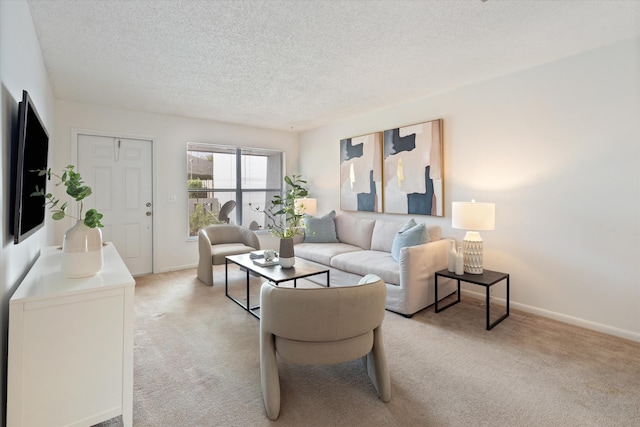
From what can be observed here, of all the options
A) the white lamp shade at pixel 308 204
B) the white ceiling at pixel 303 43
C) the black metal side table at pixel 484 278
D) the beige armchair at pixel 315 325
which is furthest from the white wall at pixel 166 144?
the black metal side table at pixel 484 278

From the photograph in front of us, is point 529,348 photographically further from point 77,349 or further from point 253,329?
point 77,349

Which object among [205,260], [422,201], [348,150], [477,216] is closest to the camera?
[477,216]

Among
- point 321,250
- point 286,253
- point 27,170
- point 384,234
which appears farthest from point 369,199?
point 27,170

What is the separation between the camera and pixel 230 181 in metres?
5.48

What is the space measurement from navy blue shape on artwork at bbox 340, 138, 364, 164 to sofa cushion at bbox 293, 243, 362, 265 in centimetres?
142

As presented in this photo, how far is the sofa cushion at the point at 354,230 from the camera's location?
4.34m

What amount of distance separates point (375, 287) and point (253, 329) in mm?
1550

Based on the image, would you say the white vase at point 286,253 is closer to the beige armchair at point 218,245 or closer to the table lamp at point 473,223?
the beige armchair at point 218,245

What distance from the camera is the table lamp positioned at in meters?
2.94

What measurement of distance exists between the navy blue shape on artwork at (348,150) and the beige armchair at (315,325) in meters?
3.34

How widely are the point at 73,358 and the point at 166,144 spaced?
12.8 ft

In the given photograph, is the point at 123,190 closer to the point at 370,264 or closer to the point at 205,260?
the point at 205,260

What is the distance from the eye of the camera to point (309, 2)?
78.8 inches

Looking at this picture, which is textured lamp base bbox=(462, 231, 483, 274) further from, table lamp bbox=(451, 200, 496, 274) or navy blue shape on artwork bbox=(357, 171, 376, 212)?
navy blue shape on artwork bbox=(357, 171, 376, 212)
